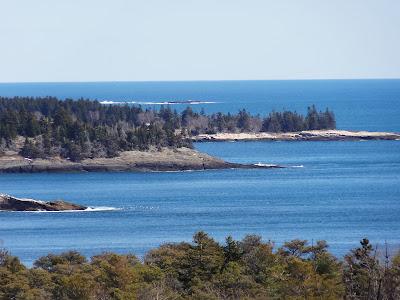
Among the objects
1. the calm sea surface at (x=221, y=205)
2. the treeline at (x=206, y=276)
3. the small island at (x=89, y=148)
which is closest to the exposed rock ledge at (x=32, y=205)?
the calm sea surface at (x=221, y=205)

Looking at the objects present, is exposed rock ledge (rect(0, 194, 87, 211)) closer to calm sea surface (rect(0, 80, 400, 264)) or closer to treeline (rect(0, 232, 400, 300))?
calm sea surface (rect(0, 80, 400, 264))

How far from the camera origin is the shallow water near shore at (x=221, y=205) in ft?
268

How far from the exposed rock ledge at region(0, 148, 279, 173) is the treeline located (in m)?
79.1

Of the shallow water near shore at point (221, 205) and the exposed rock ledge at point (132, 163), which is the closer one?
the shallow water near shore at point (221, 205)

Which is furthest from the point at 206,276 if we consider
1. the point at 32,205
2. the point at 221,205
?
the point at 221,205

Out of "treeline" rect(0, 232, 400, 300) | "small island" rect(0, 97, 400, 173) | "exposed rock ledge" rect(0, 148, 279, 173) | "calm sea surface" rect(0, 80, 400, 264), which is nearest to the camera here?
"treeline" rect(0, 232, 400, 300)

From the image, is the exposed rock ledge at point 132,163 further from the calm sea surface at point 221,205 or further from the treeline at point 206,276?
the treeline at point 206,276

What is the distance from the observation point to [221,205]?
103m

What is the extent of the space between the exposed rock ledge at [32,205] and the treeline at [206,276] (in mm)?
42035

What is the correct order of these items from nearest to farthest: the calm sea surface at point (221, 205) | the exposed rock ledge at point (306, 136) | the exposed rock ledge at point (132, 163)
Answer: the calm sea surface at point (221, 205), the exposed rock ledge at point (132, 163), the exposed rock ledge at point (306, 136)

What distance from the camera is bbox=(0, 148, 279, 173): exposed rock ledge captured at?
136250 millimetres

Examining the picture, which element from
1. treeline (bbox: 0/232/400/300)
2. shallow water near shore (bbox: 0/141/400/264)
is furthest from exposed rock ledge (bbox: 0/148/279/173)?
treeline (bbox: 0/232/400/300)

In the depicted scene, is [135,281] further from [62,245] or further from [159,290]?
[62,245]

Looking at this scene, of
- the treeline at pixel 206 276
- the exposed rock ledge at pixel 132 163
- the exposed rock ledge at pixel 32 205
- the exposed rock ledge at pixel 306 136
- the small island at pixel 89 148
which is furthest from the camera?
the exposed rock ledge at pixel 306 136
